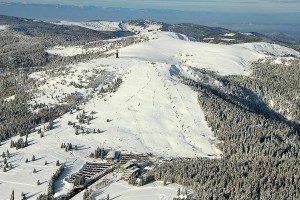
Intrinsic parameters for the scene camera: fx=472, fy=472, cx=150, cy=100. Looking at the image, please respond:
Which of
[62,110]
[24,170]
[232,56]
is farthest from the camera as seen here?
[232,56]

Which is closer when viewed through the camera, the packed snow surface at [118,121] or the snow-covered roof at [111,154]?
the packed snow surface at [118,121]

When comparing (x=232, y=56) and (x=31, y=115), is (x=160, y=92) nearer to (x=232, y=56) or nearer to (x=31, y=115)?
(x=31, y=115)

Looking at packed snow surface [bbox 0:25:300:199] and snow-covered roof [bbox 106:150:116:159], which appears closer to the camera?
packed snow surface [bbox 0:25:300:199]

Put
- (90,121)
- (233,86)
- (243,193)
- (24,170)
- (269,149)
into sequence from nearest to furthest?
1. (243,193)
2. (24,170)
3. (269,149)
4. (90,121)
5. (233,86)

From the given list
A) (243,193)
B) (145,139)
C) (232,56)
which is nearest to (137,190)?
(243,193)

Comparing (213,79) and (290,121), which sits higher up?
(213,79)

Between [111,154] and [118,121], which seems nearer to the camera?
[111,154]

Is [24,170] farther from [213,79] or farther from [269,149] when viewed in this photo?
[213,79]

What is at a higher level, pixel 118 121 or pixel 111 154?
pixel 118 121

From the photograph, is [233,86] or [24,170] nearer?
[24,170]

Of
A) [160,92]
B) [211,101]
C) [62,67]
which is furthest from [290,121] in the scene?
[62,67]
